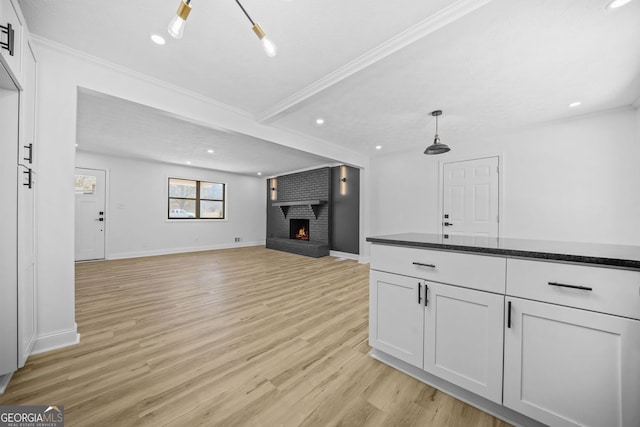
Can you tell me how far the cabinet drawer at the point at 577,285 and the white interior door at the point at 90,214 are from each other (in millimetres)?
7597

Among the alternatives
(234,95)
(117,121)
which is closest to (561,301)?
(234,95)

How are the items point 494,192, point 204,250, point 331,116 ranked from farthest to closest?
point 204,250 → point 494,192 → point 331,116

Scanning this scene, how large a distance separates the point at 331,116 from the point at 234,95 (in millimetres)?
1336

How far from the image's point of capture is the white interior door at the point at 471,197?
4.16 m

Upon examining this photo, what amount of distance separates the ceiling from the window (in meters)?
3.37

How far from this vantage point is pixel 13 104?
1.59m

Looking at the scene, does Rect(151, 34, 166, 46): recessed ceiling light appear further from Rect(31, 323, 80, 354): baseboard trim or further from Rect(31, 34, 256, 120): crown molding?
Rect(31, 323, 80, 354): baseboard trim

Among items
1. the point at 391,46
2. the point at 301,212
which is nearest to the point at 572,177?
the point at 391,46

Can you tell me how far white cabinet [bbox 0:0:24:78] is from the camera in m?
1.37

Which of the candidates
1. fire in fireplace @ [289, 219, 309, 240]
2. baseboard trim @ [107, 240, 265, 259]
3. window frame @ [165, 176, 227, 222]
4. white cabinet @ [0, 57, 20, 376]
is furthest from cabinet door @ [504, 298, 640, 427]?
window frame @ [165, 176, 227, 222]

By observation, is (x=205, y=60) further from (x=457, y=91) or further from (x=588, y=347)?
(x=588, y=347)

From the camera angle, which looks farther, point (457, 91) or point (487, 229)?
point (487, 229)

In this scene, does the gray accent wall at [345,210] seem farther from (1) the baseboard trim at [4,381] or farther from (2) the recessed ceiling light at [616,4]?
(1) the baseboard trim at [4,381]

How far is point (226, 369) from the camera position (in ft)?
5.75
